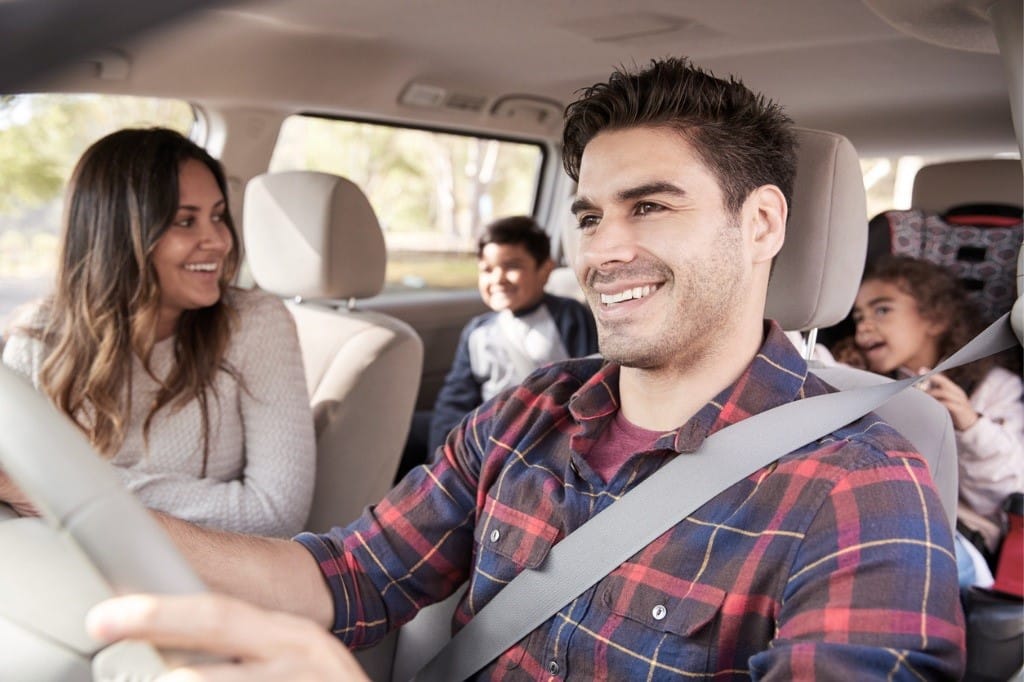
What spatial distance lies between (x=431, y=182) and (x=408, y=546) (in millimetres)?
2783

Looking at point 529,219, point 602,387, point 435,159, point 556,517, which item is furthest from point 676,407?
point 435,159

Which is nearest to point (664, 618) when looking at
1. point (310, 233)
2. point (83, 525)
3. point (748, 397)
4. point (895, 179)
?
point (748, 397)

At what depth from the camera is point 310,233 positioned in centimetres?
251

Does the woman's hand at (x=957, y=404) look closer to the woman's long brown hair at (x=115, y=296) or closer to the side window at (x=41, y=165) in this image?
the woman's long brown hair at (x=115, y=296)

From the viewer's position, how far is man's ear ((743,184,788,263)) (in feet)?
4.60

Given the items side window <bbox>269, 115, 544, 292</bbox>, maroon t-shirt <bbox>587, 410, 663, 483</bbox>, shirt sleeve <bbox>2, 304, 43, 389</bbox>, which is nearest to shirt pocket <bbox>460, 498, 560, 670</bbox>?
maroon t-shirt <bbox>587, 410, 663, 483</bbox>

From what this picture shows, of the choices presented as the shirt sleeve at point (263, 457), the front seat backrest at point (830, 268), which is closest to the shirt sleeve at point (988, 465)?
the front seat backrest at point (830, 268)

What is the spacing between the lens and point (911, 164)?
3986 mm

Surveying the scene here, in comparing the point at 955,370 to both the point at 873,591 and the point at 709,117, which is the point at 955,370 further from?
the point at 873,591

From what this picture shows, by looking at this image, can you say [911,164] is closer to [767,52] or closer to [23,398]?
[767,52]

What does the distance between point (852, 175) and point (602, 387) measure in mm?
512

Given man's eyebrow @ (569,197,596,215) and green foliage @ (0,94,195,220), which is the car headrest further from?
green foliage @ (0,94,195,220)

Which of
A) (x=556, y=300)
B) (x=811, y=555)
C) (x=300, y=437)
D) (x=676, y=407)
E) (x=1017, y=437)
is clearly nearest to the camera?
(x=811, y=555)

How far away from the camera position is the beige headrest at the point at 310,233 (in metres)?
2.51
